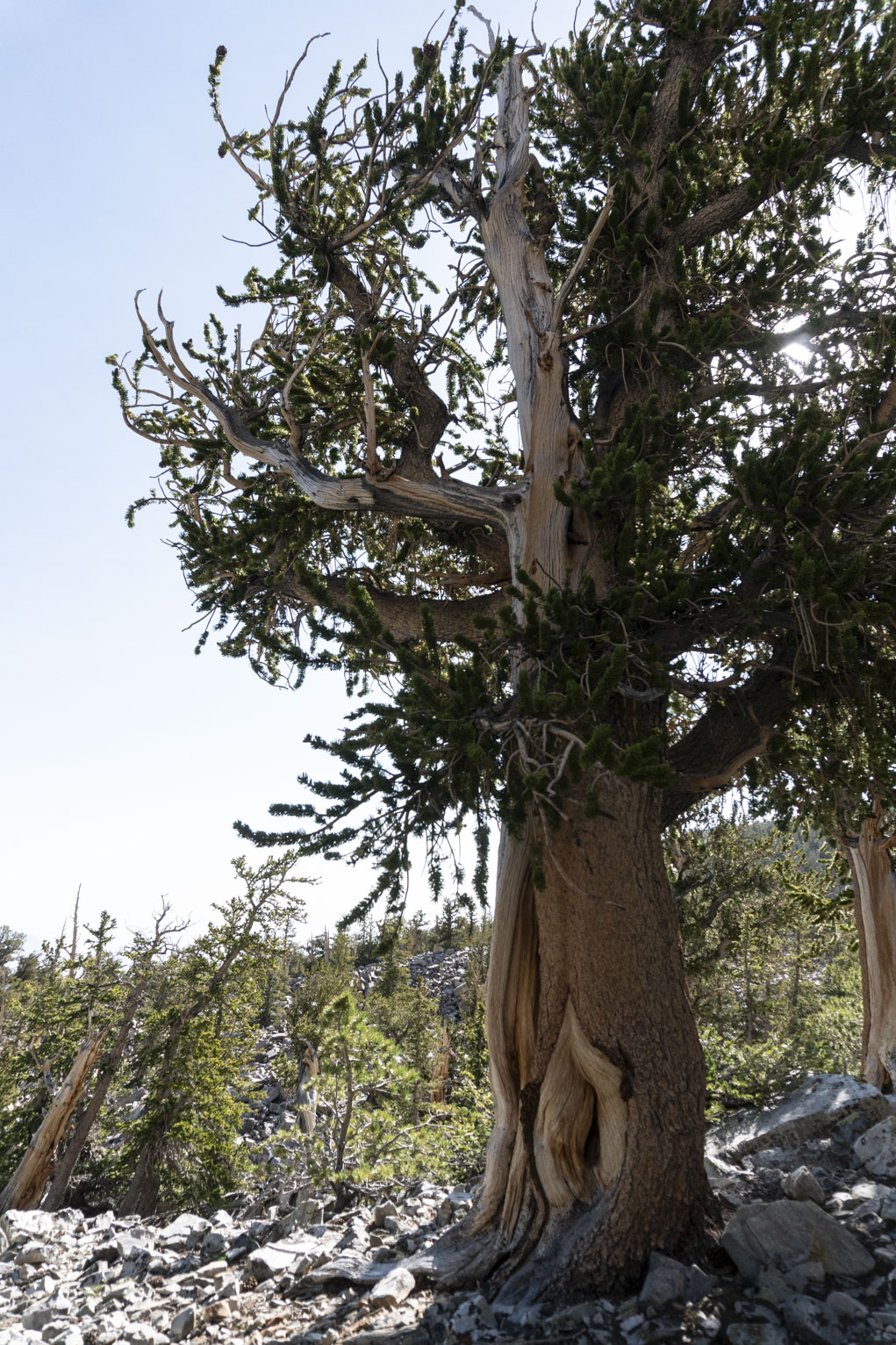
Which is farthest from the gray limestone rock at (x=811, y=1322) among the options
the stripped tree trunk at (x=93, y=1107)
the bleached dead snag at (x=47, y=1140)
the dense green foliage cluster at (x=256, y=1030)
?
the stripped tree trunk at (x=93, y=1107)

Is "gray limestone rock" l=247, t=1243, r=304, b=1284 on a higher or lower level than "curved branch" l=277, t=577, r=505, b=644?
lower

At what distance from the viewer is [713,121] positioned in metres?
7.24

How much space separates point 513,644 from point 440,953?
60.3 meters

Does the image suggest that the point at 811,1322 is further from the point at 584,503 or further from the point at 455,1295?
the point at 584,503

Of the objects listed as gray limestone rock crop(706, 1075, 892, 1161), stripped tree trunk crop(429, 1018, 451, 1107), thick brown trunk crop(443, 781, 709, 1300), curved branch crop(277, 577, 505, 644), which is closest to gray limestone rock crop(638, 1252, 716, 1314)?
thick brown trunk crop(443, 781, 709, 1300)

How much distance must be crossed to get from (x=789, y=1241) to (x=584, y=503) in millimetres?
4009

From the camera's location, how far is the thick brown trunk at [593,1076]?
3.89 m

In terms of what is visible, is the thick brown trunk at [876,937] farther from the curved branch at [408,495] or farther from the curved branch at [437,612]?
the curved branch at [408,495]

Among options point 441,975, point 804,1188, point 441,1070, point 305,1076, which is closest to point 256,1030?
point 804,1188

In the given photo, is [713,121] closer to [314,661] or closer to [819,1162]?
[314,661]

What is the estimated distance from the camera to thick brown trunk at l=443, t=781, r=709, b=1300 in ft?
12.8

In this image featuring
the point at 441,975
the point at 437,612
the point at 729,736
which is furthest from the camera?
the point at 441,975

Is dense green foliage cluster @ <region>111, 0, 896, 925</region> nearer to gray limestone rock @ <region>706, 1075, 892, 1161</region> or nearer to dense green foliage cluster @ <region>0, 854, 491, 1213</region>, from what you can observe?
gray limestone rock @ <region>706, 1075, 892, 1161</region>

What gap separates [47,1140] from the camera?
42.0 ft
